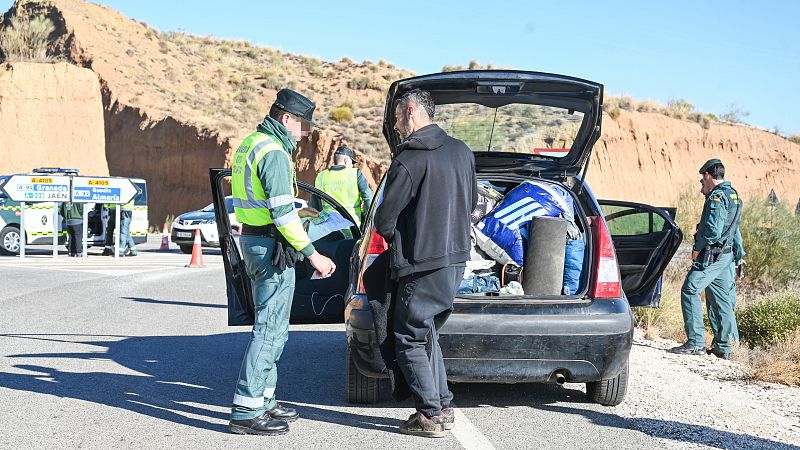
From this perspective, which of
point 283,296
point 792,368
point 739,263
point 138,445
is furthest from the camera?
point 739,263

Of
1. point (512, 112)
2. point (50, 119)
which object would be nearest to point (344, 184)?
point (512, 112)

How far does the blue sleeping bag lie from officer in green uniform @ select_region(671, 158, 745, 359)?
2.66 metres

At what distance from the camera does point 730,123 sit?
53.2 metres

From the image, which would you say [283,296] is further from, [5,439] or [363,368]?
[5,439]

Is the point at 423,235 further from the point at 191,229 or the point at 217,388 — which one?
the point at 191,229

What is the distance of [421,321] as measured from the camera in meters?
5.51

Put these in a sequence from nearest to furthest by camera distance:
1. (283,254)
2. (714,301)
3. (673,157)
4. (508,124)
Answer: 1. (283,254)
2. (508,124)
3. (714,301)
4. (673,157)

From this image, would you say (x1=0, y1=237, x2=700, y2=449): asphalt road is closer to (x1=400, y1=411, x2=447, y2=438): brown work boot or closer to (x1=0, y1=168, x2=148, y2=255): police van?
(x1=400, y1=411, x2=447, y2=438): brown work boot

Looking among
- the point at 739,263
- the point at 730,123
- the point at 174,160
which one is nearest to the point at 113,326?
the point at 739,263

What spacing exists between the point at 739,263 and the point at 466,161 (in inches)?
209

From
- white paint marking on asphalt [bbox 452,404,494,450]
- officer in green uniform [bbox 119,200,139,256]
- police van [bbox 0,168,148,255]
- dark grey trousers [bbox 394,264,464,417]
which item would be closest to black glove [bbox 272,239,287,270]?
dark grey trousers [bbox 394,264,464,417]

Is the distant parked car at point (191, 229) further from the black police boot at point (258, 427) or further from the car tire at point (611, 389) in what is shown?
the black police boot at point (258, 427)

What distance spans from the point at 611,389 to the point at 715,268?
3299mm

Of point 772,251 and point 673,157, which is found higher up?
point 673,157
